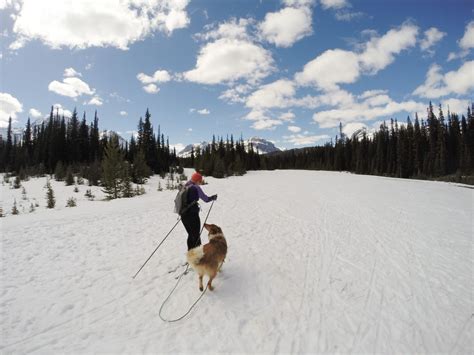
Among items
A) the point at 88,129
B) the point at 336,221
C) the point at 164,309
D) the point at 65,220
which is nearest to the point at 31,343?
the point at 164,309

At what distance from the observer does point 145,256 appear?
21.5ft

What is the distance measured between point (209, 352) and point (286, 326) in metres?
1.34

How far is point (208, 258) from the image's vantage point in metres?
4.57

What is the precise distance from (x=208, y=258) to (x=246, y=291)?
1.20 metres

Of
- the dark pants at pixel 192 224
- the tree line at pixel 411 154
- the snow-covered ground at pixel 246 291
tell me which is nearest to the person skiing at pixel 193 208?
the dark pants at pixel 192 224

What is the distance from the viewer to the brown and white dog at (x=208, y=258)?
14.3 ft

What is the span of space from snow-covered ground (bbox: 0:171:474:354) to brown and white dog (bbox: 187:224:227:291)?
525 mm

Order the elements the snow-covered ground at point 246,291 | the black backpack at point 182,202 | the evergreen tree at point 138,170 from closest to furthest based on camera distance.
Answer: the snow-covered ground at point 246,291 < the black backpack at point 182,202 < the evergreen tree at point 138,170

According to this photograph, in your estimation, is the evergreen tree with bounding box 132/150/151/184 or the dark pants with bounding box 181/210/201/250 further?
the evergreen tree with bounding box 132/150/151/184

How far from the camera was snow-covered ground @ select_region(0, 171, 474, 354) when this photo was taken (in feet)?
11.9

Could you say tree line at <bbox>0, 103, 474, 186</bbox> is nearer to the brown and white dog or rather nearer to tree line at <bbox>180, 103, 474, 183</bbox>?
tree line at <bbox>180, 103, 474, 183</bbox>

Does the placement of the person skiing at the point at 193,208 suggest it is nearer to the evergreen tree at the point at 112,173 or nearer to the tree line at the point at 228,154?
the evergreen tree at the point at 112,173

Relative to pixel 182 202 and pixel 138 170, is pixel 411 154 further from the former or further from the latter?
pixel 182 202

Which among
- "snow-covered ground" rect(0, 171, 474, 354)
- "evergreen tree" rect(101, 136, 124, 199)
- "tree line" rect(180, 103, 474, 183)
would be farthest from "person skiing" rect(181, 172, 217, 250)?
"tree line" rect(180, 103, 474, 183)
